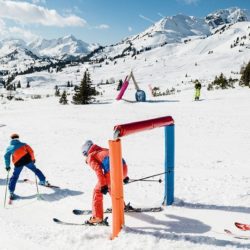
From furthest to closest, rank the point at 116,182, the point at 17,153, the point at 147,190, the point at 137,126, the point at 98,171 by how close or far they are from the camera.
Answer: the point at 17,153, the point at 147,190, the point at 98,171, the point at 137,126, the point at 116,182

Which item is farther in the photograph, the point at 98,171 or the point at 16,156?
the point at 16,156

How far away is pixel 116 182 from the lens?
5.71 metres

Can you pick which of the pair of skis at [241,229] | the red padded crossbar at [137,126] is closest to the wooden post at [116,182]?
the red padded crossbar at [137,126]

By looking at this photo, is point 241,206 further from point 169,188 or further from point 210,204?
point 169,188

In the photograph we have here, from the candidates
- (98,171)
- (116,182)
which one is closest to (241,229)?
(116,182)

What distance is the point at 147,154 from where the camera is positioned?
13023 millimetres

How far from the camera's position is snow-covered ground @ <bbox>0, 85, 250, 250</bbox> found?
5943mm

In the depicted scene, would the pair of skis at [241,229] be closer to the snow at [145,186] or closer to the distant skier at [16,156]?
the snow at [145,186]

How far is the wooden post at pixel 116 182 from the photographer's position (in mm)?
5586

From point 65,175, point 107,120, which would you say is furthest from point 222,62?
point 65,175

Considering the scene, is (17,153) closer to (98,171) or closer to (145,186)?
(145,186)

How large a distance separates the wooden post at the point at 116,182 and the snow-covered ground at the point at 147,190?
0.18 m

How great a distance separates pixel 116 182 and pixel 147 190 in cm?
312

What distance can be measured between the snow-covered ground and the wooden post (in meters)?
0.18
